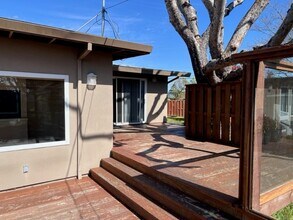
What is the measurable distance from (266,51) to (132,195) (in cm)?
282

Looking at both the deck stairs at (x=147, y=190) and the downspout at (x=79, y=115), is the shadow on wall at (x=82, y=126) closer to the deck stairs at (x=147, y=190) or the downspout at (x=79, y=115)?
the downspout at (x=79, y=115)

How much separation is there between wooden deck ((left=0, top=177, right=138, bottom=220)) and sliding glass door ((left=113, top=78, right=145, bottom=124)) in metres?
5.06

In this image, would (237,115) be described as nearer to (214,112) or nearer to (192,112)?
(214,112)

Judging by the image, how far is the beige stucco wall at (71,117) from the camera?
432 cm

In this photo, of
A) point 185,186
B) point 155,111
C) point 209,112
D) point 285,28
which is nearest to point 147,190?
point 185,186

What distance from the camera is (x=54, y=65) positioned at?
469 cm

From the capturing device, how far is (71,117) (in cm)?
493

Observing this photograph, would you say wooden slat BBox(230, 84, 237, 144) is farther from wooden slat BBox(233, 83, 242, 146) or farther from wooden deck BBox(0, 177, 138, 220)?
wooden deck BBox(0, 177, 138, 220)

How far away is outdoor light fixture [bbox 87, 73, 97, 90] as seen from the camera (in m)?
5.05

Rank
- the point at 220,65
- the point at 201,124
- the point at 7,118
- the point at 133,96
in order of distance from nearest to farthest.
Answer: the point at 7,118 < the point at 220,65 < the point at 201,124 < the point at 133,96

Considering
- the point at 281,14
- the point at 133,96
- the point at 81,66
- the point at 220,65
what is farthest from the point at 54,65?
the point at 281,14

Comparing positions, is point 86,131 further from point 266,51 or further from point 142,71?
point 142,71

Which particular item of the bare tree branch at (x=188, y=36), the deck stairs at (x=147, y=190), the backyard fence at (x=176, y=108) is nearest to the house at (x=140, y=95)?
the bare tree branch at (x=188, y=36)

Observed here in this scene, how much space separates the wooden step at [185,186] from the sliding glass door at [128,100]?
471 centimetres
